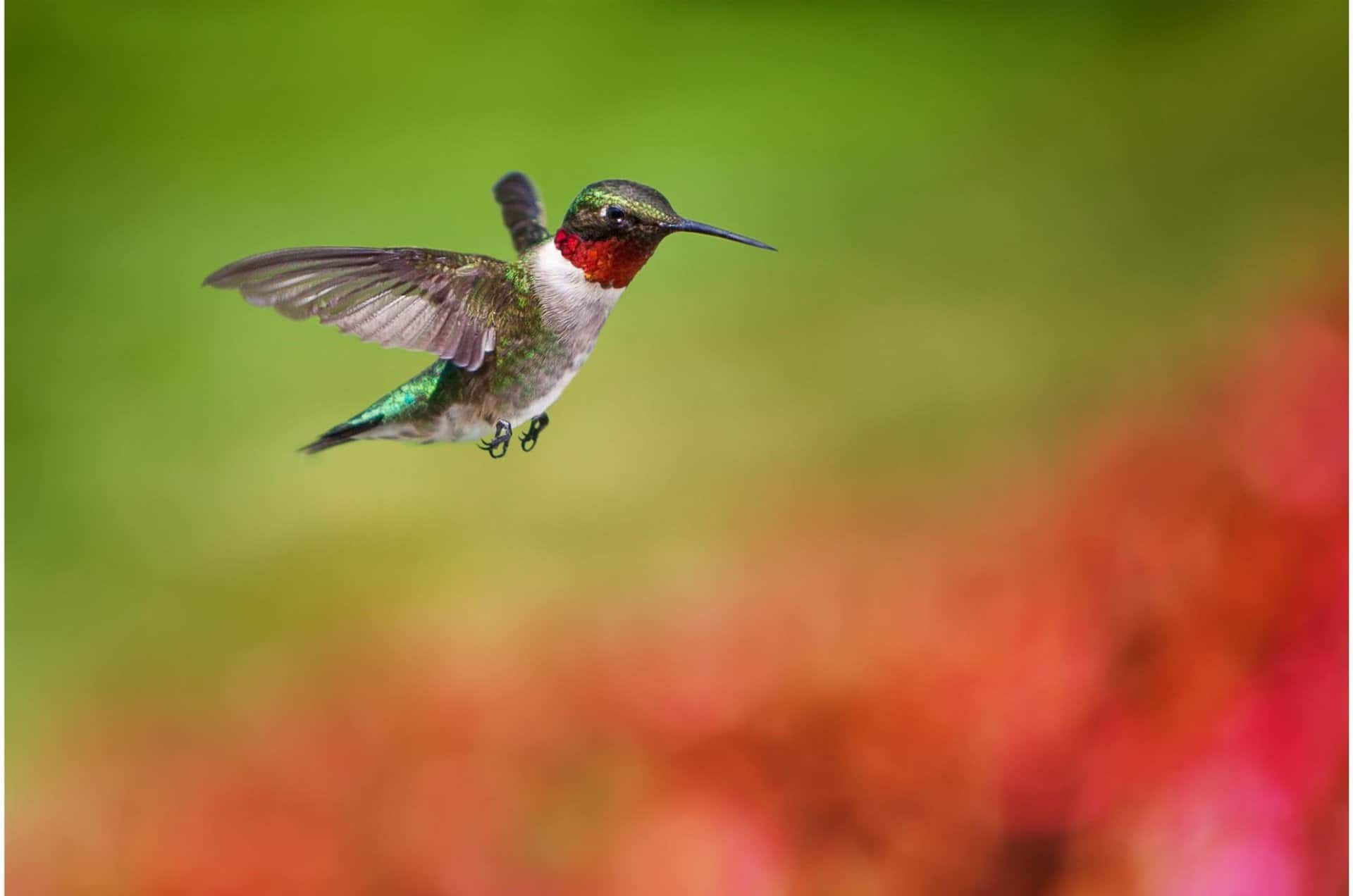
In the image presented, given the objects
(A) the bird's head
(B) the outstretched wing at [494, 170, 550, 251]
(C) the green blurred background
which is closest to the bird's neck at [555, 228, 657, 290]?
(A) the bird's head

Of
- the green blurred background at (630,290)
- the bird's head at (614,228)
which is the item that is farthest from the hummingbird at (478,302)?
the green blurred background at (630,290)

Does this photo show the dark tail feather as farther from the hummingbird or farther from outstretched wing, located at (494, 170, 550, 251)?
outstretched wing, located at (494, 170, 550, 251)

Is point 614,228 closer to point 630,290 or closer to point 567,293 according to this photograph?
point 567,293

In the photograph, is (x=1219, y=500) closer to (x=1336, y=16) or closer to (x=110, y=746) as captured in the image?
(x=1336, y=16)

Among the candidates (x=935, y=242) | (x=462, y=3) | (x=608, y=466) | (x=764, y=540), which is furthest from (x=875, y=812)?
(x=462, y=3)

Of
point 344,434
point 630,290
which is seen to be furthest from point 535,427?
point 630,290
